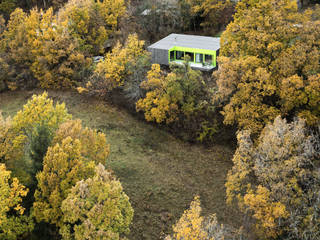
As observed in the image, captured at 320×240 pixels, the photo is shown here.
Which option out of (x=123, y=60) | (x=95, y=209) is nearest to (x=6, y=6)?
(x=123, y=60)

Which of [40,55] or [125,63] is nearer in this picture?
[125,63]

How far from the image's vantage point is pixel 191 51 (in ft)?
147

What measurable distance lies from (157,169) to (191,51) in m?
19.5

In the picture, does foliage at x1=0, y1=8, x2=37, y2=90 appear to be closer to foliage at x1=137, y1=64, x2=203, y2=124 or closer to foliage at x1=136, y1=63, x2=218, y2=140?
foliage at x1=136, y1=63, x2=218, y2=140

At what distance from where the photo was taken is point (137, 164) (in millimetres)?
31984

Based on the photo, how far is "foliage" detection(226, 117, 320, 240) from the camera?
734 inches

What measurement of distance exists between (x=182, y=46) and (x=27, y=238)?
1218 inches

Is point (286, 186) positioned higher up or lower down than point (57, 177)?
lower down

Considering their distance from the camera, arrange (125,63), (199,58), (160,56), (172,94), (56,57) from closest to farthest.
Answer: (172,94)
(125,63)
(56,57)
(199,58)
(160,56)

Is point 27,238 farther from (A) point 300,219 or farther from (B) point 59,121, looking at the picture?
(A) point 300,219

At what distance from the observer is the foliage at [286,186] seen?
18.6 meters

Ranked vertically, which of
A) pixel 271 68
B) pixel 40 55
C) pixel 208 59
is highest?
pixel 271 68

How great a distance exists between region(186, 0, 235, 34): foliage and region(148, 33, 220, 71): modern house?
968 centimetres

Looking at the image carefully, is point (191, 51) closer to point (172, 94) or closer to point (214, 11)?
point (172, 94)
